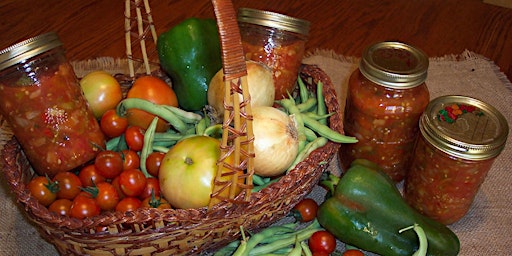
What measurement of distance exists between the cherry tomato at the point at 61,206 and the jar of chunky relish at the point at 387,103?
23.5 inches

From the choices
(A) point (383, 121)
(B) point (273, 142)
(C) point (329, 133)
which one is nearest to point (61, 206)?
(B) point (273, 142)

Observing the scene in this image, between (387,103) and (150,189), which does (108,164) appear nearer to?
(150,189)

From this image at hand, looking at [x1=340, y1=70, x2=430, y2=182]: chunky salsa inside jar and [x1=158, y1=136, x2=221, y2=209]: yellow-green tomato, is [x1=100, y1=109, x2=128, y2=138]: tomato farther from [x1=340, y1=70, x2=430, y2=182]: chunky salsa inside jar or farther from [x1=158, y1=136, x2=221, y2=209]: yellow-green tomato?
[x1=340, y1=70, x2=430, y2=182]: chunky salsa inside jar

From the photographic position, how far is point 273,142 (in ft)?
3.10

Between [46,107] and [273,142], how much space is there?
40 centimetres

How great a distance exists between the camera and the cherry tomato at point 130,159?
39.4 inches

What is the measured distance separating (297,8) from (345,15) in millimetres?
161

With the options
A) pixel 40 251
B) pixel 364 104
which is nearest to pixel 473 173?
pixel 364 104

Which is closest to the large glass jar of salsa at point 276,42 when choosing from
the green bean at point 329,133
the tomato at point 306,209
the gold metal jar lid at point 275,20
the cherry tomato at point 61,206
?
the gold metal jar lid at point 275,20

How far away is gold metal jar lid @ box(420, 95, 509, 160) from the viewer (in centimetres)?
98

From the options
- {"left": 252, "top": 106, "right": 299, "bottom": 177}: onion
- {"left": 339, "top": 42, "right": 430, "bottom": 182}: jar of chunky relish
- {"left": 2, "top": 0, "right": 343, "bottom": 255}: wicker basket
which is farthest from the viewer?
{"left": 339, "top": 42, "right": 430, "bottom": 182}: jar of chunky relish

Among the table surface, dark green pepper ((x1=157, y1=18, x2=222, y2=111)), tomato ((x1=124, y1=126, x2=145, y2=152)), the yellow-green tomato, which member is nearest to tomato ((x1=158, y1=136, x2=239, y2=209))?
the yellow-green tomato

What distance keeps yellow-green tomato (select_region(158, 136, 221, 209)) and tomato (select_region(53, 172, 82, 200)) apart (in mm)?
155

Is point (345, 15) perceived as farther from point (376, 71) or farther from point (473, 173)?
point (473, 173)
